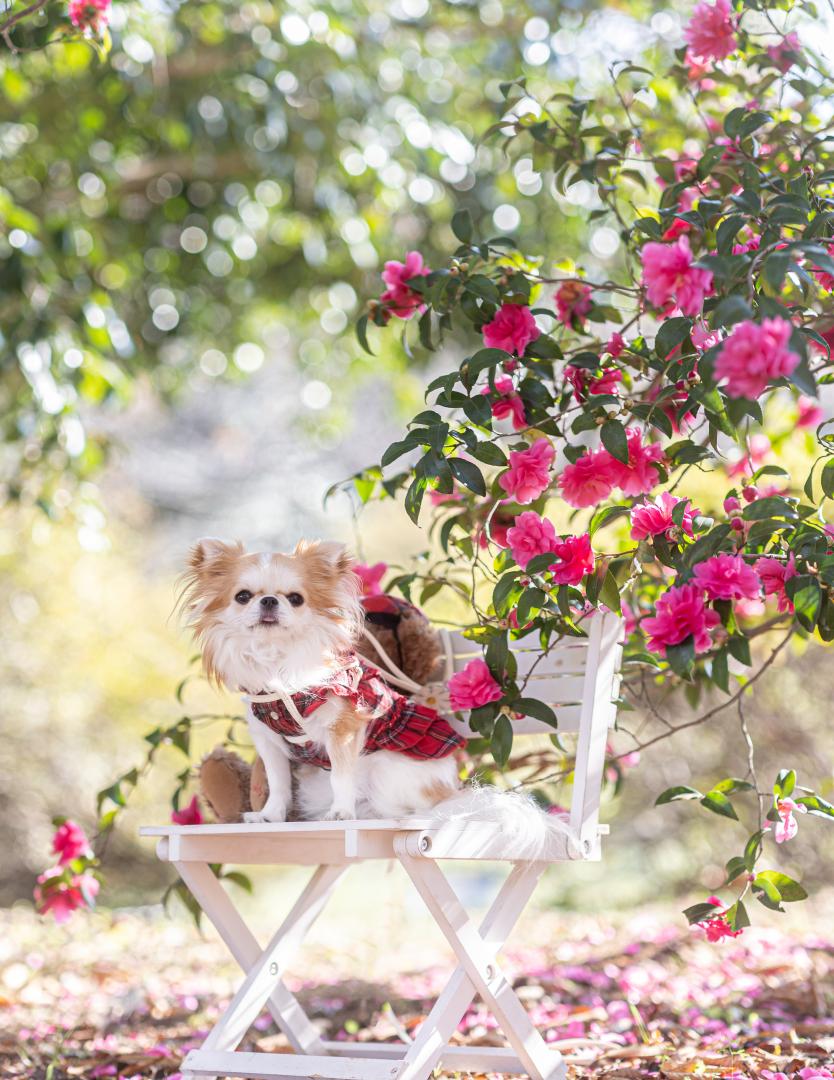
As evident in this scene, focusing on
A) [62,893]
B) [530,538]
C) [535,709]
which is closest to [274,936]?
[62,893]

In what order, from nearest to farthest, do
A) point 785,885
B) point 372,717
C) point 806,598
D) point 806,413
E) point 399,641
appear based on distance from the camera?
point 806,598 < point 785,885 < point 372,717 < point 399,641 < point 806,413

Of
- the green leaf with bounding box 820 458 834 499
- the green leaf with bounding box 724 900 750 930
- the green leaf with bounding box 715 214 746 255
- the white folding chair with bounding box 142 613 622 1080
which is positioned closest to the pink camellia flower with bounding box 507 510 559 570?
the white folding chair with bounding box 142 613 622 1080

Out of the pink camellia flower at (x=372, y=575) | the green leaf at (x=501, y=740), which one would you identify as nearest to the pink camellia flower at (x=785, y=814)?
the green leaf at (x=501, y=740)

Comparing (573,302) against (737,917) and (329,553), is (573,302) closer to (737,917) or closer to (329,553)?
(329,553)

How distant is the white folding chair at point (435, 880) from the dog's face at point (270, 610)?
261mm

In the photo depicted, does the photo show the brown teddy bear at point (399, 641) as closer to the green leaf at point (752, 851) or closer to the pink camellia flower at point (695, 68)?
the green leaf at point (752, 851)

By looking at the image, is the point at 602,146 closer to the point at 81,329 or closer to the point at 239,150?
the point at 81,329

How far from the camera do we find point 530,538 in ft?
6.41

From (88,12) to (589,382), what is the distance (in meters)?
1.19

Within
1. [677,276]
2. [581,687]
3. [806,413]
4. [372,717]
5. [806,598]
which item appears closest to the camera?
[677,276]

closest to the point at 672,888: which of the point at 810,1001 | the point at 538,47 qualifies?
the point at 810,1001

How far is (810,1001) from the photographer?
109 inches

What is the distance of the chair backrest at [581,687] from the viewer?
2025mm

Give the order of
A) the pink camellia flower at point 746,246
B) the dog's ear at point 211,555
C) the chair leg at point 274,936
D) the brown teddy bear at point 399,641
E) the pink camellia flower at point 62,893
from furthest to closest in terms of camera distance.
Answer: the pink camellia flower at point 62,893, the brown teddy bear at point 399,641, the chair leg at point 274,936, the dog's ear at point 211,555, the pink camellia flower at point 746,246
